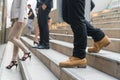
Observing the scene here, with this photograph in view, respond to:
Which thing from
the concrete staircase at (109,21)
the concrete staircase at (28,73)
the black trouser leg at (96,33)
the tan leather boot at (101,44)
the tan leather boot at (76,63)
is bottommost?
the concrete staircase at (28,73)

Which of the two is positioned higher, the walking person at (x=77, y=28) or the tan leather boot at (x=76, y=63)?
the walking person at (x=77, y=28)

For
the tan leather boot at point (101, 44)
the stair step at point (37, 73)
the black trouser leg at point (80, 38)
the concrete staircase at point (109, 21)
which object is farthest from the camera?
the concrete staircase at point (109, 21)

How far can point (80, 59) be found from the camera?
2592mm

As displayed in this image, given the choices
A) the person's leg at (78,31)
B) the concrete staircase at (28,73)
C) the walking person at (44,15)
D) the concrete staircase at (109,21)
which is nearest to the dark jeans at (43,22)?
the walking person at (44,15)

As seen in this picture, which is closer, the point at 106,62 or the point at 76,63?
the point at 106,62

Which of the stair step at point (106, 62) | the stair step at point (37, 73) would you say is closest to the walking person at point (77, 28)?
the stair step at point (106, 62)

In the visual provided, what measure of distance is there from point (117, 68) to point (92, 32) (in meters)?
0.72

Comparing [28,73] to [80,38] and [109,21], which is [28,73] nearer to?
[80,38]

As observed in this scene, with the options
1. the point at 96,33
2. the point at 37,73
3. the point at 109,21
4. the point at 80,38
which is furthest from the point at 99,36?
the point at 109,21

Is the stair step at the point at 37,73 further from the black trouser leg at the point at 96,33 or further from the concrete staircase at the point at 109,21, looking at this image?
the concrete staircase at the point at 109,21

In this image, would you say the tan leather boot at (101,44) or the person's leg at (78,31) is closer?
the person's leg at (78,31)

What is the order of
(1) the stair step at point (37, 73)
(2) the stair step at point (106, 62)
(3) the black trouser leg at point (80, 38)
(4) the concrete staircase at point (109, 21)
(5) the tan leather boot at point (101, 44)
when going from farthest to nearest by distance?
(4) the concrete staircase at point (109, 21), (1) the stair step at point (37, 73), (5) the tan leather boot at point (101, 44), (3) the black trouser leg at point (80, 38), (2) the stair step at point (106, 62)

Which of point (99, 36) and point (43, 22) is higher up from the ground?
point (43, 22)

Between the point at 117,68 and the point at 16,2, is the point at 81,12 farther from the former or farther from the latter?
the point at 16,2
